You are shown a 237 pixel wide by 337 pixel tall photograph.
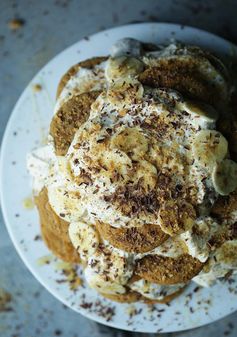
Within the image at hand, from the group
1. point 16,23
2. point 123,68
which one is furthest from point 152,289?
point 16,23

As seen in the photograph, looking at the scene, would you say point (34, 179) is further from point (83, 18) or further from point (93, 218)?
point (83, 18)

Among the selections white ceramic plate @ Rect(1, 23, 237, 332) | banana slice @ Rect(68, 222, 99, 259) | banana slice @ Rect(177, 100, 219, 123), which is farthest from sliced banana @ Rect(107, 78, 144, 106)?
white ceramic plate @ Rect(1, 23, 237, 332)

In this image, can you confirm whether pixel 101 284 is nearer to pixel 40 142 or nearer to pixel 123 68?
pixel 40 142

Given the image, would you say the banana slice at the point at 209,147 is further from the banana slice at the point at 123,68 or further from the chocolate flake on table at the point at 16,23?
the chocolate flake on table at the point at 16,23

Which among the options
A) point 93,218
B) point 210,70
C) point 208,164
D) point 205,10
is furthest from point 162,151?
point 205,10

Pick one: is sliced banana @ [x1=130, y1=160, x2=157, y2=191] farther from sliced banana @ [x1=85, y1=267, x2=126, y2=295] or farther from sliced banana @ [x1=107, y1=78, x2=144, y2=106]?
sliced banana @ [x1=85, y1=267, x2=126, y2=295]

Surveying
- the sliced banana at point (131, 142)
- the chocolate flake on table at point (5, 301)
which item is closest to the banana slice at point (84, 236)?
the sliced banana at point (131, 142)
